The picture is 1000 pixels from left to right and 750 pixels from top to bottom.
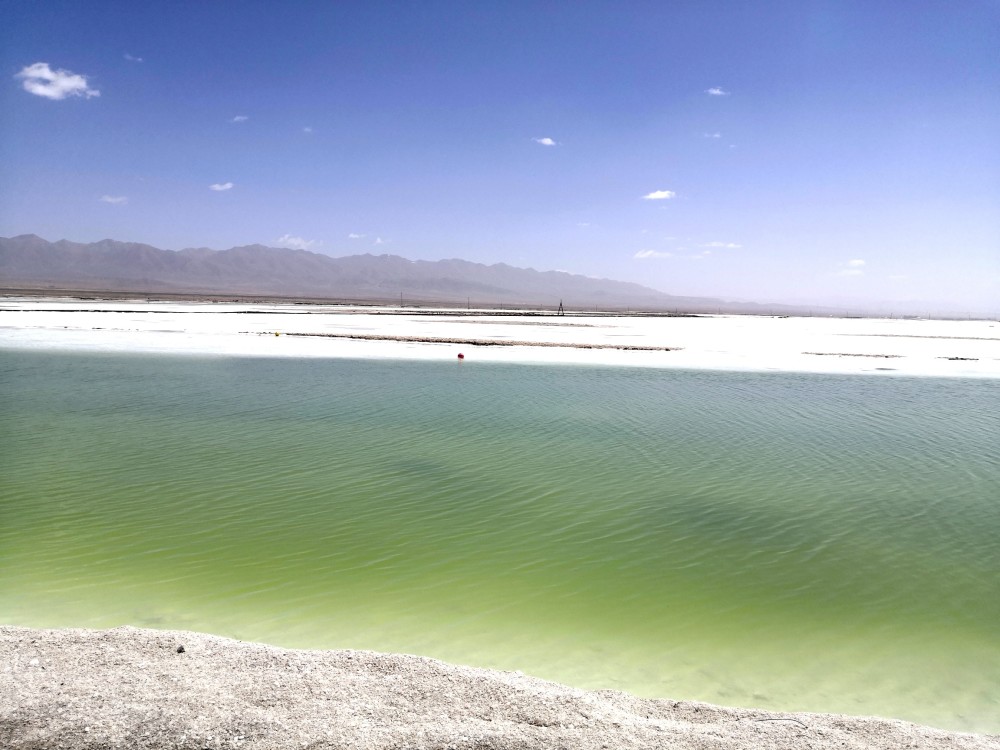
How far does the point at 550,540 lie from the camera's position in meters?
8.34

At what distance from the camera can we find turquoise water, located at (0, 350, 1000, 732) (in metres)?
5.78

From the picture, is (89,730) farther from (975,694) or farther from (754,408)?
(754,408)

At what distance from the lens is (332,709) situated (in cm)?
419

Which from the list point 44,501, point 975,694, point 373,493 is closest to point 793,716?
point 975,694

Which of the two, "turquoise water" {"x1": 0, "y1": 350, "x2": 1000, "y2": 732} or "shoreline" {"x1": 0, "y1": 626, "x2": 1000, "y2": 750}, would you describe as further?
"turquoise water" {"x1": 0, "y1": 350, "x2": 1000, "y2": 732}

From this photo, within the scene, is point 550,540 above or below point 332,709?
below

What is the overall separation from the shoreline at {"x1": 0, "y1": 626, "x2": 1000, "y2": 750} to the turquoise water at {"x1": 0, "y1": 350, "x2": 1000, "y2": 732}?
71cm

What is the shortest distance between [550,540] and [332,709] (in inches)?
175

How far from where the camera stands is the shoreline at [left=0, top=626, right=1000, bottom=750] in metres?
3.87

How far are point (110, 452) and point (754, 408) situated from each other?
575 inches

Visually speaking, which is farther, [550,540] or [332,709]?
[550,540]

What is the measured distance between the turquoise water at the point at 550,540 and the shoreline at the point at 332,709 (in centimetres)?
71

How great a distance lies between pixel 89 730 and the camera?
12.6ft

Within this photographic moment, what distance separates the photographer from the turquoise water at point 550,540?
19.0ft
